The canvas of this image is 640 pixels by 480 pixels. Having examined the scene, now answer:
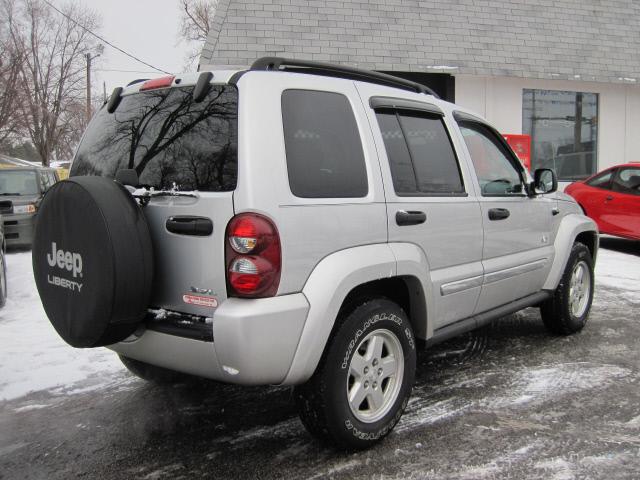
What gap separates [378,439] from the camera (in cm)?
315

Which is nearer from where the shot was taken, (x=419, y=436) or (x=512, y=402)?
(x=419, y=436)

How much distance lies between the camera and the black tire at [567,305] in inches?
198

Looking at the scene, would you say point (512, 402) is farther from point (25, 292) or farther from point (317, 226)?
point (25, 292)

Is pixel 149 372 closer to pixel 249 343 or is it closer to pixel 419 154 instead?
pixel 249 343

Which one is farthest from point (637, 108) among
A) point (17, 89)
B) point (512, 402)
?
point (17, 89)

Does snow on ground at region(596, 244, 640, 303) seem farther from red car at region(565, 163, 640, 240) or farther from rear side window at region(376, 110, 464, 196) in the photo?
rear side window at region(376, 110, 464, 196)

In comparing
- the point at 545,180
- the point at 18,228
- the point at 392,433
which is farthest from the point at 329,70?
the point at 18,228

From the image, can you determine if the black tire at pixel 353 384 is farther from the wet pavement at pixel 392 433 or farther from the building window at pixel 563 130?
the building window at pixel 563 130

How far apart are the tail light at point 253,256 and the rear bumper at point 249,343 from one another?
2.3 inches

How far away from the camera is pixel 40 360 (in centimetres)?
473

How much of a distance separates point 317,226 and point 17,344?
3.64m

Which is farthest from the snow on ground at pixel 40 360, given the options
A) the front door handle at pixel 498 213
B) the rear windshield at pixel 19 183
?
the rear windshield at pixel 19 183

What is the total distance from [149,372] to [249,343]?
164 cm

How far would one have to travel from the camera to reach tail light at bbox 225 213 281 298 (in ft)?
8.57
